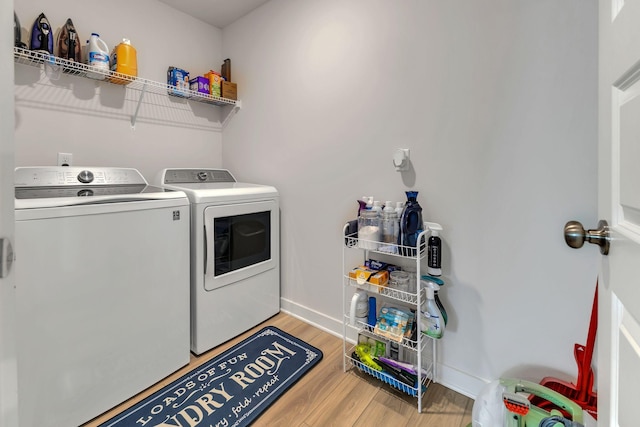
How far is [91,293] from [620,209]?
176cm

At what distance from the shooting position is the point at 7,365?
467 millimetres

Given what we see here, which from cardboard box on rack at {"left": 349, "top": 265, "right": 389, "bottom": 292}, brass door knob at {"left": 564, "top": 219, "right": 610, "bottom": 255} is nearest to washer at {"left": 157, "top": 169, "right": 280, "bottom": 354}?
cardboard box on rack at {"left": 349, "top": 265, "right": 389, "bottom": 292}

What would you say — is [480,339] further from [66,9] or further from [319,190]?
[66,9]

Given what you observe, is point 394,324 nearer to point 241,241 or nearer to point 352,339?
point 352,339

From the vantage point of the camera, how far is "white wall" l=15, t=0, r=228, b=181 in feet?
5.56

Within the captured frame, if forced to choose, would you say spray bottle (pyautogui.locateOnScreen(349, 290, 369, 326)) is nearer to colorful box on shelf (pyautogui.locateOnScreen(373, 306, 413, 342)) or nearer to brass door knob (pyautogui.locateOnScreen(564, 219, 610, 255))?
colorful box on shelf (pyautogui.locateOnScreen(373, 306, 413, 342))

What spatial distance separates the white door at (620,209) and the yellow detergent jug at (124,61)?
2.31 meters

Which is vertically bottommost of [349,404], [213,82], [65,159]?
[349,404]

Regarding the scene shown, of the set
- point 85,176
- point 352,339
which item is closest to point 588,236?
point 352,339

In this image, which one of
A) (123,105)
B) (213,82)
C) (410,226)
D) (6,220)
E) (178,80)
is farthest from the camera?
(213,82)

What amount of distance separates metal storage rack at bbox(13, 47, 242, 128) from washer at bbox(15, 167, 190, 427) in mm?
616

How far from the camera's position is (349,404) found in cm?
140

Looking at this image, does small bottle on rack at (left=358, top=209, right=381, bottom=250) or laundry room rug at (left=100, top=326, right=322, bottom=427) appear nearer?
laundry room rug at (left=100, top=326, right=322, bottom=427)

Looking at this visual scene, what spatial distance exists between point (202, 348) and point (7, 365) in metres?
1.44
